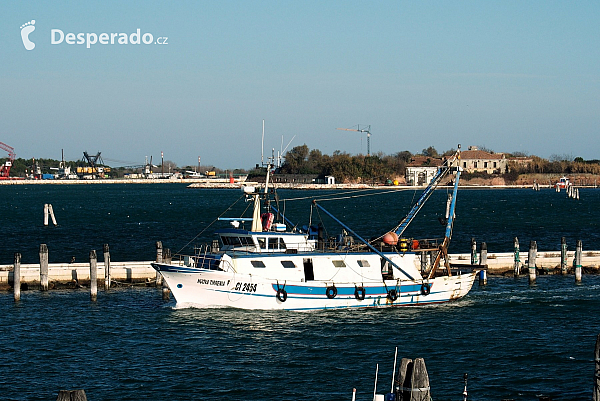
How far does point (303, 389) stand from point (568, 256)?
1211 inches

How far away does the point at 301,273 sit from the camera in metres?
38.5

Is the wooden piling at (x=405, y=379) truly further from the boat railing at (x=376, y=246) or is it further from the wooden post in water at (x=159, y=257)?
the wooden post in water at (x=159, y=257)

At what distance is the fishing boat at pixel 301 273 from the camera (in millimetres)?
37500

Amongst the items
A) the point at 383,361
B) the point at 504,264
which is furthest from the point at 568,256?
the point at 383,361

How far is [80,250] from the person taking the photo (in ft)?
216

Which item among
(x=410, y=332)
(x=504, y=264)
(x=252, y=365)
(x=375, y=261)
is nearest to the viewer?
(x=252, y=365)

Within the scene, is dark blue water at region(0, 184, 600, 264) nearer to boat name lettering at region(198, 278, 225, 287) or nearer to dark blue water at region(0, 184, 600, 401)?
dark blue water at region(0, 184, 600, 401)

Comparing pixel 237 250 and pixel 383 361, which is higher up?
pixel 237 250

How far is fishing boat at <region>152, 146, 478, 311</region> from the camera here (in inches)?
1476

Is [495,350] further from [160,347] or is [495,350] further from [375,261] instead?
[160,347]

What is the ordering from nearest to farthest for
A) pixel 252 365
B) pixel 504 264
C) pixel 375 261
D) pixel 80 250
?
pixel 252 365 → pixel 375 261 → pixel 504 264 → pixel 80 250

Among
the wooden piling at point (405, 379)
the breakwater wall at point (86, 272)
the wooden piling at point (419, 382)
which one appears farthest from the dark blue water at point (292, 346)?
the wooden piling at point (419, 382)

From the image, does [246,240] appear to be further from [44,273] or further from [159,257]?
[44,273]

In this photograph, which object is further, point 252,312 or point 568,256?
point 568,256
